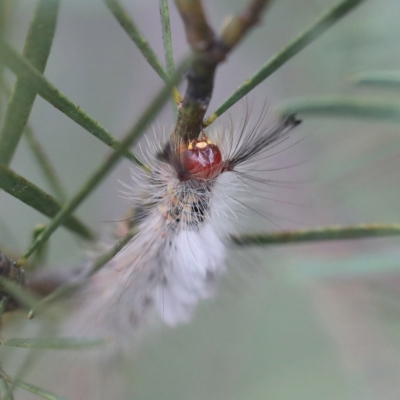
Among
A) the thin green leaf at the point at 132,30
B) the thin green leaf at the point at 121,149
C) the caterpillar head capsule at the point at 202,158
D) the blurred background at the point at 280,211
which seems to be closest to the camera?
the thin green leaf at the point at 121,149

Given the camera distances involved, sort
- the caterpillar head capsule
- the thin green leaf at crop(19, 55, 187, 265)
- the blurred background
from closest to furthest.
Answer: the thin green leaf at crop(19, 55, 187, 265) < the caterpillar head capsule < the blurred background

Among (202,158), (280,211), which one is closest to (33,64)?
(202,158)

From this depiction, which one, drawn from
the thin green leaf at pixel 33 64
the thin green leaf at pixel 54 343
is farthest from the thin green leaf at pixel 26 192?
the thin green leaf at pixel 54 343

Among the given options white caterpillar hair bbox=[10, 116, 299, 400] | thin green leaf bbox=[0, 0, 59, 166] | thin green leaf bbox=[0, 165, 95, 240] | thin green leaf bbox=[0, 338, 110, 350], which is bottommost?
thin green leaf bbox=[0, 338, 110, 350]

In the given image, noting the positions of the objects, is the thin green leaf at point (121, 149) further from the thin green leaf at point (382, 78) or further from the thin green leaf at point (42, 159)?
the thin green leaf at point (382, 78)

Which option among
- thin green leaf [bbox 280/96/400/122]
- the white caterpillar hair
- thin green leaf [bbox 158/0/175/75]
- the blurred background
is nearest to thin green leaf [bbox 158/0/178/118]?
thin green leaf [bbox 158/0/175/75]

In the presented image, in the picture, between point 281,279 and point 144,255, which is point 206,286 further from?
point 281,279

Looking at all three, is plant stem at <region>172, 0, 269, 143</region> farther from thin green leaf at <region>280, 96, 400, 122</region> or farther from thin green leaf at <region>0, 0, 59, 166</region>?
thin green leaf at <region>280, 96, 400, 122</region>
